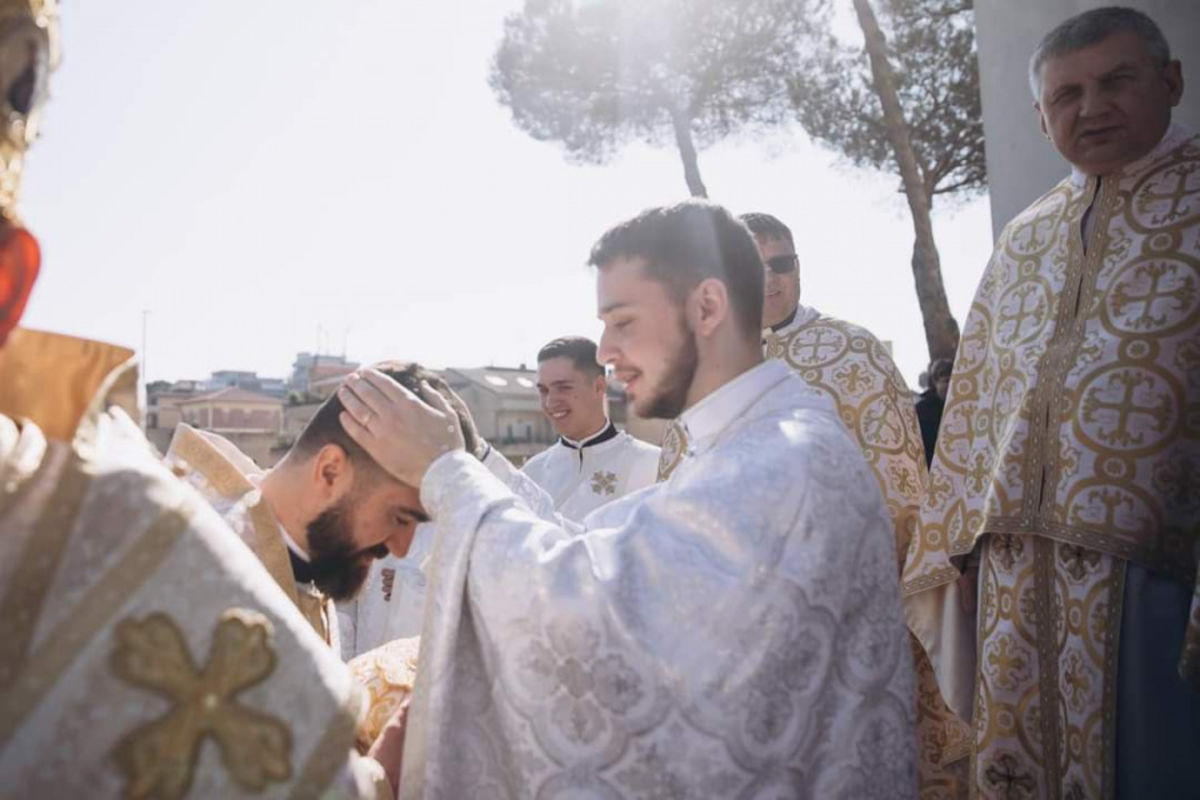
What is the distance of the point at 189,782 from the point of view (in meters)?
1.19

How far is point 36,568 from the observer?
3.86 feet

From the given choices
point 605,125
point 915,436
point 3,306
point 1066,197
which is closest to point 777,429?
point 3,306

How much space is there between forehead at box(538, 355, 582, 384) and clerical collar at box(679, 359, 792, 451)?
380 cm

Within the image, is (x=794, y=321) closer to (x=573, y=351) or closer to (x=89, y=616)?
(x=573, y=351)

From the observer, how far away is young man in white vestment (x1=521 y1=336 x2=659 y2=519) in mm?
6227

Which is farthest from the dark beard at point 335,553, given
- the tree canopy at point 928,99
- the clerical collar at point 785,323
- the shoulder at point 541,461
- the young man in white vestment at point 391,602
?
the tree canopy at point 928,99

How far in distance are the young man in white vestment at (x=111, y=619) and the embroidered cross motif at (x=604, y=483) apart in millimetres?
5116

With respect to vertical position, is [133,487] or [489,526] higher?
[133,487]

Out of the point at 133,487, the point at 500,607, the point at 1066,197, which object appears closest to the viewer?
the point at 133,487

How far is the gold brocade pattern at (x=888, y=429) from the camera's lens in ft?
12.1

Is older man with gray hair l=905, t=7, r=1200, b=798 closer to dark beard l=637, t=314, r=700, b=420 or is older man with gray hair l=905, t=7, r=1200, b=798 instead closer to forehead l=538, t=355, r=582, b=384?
dark beard l=637, t=314, r=700, b=420

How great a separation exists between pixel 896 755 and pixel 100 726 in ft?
4.97

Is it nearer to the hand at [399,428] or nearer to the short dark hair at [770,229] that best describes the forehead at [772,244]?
the short dark hair at [770,229]

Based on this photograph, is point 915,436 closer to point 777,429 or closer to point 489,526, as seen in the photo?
point 777,429
